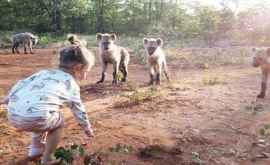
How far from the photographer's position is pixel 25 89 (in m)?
3.98

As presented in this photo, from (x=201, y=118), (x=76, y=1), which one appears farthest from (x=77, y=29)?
(x=201, y=118)

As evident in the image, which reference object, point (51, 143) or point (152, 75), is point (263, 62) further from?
point (51, 143)

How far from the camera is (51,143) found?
409 cm

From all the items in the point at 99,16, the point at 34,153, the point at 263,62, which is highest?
the point at 99,16

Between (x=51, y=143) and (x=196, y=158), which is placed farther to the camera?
(x=196, y=158)

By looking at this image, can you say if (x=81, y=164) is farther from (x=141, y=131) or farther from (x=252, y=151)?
(x=252, y=151)

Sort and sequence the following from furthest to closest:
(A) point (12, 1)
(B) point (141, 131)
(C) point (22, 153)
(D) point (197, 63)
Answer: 1. (A) point (12, 1)
2. (D) point (197, 63)
3. (B) point (141, 131)
4. (C) point (22, 153)

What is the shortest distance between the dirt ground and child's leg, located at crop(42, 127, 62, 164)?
0.55m

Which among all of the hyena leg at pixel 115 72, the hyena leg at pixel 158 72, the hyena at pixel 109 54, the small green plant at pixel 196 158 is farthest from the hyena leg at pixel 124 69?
the small green plant at pixel 196 158

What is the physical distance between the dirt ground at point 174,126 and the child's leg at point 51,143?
55 centimetres

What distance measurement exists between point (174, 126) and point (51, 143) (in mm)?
2343

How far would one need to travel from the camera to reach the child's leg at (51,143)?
13.4 ft

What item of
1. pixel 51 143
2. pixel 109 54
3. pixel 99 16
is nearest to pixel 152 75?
pixel 109 54

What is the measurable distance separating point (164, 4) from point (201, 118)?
28105 millimetres
